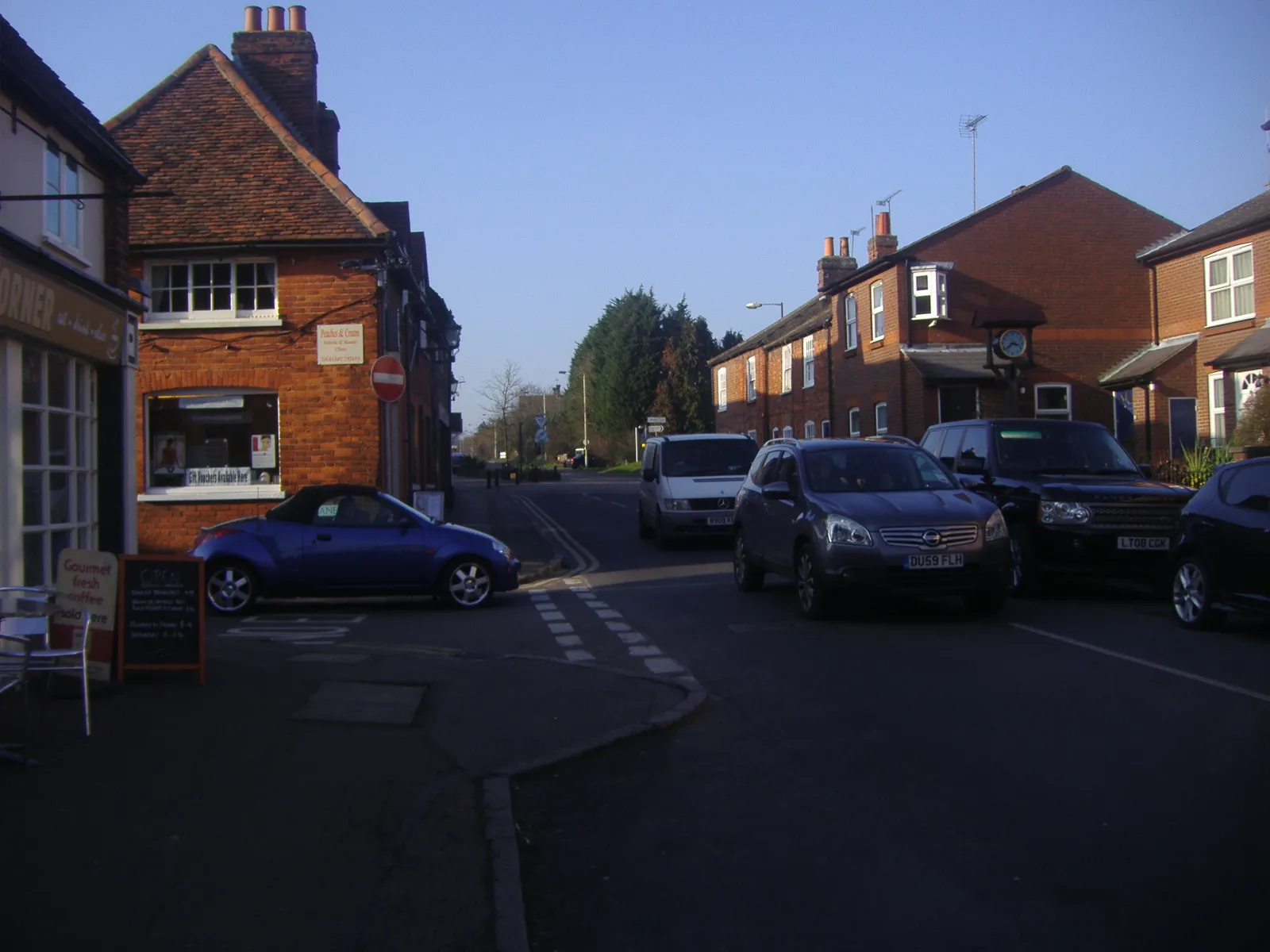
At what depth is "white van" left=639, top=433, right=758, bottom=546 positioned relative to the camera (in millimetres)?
21812

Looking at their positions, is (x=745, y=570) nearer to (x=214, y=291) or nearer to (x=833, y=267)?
(x=214, y=291)

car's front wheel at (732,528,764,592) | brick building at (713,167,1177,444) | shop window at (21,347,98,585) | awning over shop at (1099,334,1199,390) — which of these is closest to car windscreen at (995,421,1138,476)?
car's front wheel at (732,528,764,592)

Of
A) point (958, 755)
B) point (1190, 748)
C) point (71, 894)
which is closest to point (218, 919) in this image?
point (71, 894)

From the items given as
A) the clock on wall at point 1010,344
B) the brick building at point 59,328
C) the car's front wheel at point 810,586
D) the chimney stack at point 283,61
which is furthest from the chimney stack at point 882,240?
the brick building at point 59,328

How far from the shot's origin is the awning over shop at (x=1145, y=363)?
31453 mm

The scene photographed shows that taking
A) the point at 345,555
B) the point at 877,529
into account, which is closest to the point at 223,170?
the point at 345,555

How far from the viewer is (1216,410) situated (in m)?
29.7

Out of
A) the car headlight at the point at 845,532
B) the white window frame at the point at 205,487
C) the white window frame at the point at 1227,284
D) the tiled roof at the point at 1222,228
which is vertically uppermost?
the tiled roof at the point at 1222,228

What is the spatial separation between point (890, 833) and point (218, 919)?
2749mm

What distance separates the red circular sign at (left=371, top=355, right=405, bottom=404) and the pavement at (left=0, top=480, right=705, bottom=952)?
26.7 feet

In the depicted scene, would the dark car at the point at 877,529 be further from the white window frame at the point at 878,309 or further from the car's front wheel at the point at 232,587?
the white window frame at the point at 878,309

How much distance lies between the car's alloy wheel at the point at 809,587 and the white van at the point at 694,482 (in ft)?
27.1

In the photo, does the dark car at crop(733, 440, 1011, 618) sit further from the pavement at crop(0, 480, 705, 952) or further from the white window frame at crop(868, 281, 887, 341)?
the white window frame at crop(868, 281, 887, 341)

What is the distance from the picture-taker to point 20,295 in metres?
9.70
